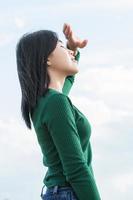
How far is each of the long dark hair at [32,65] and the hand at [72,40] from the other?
0.48 metres

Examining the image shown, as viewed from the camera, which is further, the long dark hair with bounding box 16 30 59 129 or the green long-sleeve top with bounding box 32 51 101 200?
the long dark hair with bounding box 16 30 59 129

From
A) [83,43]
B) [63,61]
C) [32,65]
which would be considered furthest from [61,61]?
[83,43]

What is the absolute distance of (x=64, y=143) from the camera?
2605mm

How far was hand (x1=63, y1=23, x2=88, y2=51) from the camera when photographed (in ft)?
11.1

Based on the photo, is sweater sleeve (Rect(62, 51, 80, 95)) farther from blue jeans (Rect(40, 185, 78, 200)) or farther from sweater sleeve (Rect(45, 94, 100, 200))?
blue jeans (Rect(40, 185, 78, 200))

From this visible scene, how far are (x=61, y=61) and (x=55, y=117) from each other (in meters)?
0.37

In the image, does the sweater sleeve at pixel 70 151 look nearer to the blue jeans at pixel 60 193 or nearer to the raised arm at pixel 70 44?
the blue jeans at pixel 60 193

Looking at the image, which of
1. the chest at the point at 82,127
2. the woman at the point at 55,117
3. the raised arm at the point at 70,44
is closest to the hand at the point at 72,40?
the raised arm at the point at 70,44

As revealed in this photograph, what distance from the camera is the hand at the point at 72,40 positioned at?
338 centimetres

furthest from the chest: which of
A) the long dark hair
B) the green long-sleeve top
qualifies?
the long dark hair

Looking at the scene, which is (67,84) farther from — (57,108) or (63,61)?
(57,108)

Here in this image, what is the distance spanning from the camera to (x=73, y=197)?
2631 mm

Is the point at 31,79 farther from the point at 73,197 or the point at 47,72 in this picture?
the point at 73,197

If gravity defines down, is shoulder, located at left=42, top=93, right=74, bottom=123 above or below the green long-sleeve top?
above
